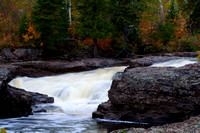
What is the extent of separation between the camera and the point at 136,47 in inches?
1022

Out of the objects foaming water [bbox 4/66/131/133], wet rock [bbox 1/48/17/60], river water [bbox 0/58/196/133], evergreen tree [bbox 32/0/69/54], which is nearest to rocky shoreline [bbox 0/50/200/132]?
river water [bbox 0/58/196/133]

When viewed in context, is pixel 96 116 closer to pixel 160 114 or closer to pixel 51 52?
pixel 160 114

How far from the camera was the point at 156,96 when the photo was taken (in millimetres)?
7785

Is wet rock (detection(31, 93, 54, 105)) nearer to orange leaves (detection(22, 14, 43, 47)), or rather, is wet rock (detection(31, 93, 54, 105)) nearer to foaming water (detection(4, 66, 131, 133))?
foaming water (detection(4, 66, 131, 133))

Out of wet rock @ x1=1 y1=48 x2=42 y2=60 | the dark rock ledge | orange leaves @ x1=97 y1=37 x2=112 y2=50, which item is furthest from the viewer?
orange leaves @ x1=97 y1=37 x2=112 y2=50

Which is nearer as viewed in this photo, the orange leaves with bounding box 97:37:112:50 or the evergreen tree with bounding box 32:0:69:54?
the evergreen tree with bounding box 32:0:69:54

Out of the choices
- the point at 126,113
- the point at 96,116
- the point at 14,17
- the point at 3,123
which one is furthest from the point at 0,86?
the point at 14,17

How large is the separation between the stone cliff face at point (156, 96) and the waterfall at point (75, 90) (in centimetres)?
199

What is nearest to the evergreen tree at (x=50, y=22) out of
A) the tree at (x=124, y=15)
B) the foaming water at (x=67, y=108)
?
the tree at (x=124, y=15)

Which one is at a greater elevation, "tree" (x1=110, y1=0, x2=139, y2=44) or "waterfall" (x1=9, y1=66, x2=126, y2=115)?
"tree" (x1=110, y1=0, x2=139, y2=44)

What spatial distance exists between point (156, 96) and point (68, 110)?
4.22 m

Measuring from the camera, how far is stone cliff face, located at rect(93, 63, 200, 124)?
7.47 metres

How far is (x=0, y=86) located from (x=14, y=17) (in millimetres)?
26539

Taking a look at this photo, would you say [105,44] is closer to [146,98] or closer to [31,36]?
[31,36]
